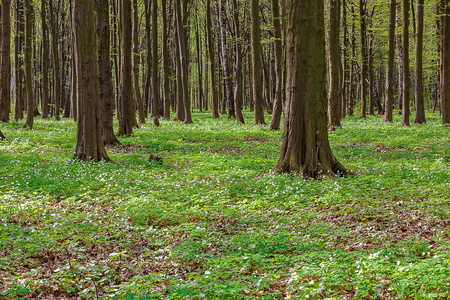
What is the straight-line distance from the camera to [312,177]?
960cm

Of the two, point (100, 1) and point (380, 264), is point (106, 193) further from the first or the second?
point (100, 1)

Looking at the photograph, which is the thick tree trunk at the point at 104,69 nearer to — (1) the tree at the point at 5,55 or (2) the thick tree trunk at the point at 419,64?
(1) the tree at the point at 5,55

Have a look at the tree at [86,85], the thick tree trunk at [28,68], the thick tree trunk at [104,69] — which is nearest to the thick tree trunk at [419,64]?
the thick tree trunk at [104,69]

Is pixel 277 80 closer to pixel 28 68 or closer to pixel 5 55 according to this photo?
pixel 28 68

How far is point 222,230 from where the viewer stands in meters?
6.48

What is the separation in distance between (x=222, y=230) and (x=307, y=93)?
16.9 ft

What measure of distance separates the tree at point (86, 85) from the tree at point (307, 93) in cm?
658

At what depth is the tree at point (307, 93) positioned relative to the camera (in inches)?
385

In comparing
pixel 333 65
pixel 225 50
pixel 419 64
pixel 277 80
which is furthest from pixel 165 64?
pixel 419 64

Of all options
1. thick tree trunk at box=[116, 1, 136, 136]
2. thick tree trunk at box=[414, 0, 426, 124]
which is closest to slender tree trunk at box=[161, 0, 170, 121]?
thick tree trunk at box=[116, 1, 136, 136]

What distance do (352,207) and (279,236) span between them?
226cm

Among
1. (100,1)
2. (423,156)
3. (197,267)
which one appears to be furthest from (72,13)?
(423,156)

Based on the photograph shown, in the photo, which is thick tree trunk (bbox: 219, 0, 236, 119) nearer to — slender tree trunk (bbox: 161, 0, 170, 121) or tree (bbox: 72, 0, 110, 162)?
slender tree trunk (bbox: 161, 0, 170, 121)

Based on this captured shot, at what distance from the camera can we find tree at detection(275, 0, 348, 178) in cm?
977
